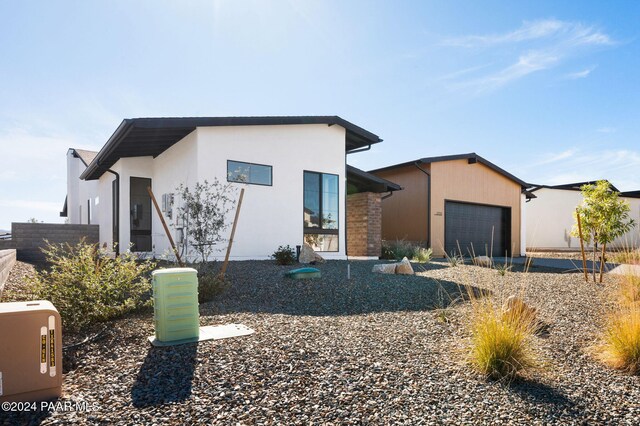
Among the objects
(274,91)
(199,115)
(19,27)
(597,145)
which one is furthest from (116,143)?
(597,145)

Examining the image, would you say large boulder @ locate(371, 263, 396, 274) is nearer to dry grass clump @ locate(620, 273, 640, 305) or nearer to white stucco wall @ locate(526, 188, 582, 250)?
dry grass clump @ locate(620, 273, 640, 305)

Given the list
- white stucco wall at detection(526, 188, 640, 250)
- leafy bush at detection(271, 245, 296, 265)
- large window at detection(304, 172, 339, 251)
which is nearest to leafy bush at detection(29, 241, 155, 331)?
leafy bush at detection(271, 245, 296, 265)

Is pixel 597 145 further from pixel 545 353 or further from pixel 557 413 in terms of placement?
pixel 557 413

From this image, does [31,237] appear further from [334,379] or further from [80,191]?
[334,379]

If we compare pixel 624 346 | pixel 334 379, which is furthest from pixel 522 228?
pixel 334 379

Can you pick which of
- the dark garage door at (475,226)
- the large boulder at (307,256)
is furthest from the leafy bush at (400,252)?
the large boulder at (307,256)

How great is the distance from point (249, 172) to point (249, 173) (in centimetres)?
3

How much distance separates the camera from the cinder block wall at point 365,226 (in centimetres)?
1188

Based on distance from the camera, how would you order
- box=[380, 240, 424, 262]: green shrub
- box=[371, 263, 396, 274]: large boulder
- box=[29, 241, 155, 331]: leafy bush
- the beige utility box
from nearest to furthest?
→ the beige utility box < box=[29, 241, 155, 331]: leafy bush < box=[371, 263, 396, 274]: large boulder < box=[380, 240, 424, 262]: green shrub

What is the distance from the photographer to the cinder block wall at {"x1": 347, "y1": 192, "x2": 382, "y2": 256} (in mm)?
11883

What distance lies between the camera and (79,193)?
58.8 ft

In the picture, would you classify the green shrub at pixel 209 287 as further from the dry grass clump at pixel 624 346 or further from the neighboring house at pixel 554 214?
the neighboring house at pixel 554 214

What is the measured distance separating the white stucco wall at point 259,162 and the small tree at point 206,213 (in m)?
0.23

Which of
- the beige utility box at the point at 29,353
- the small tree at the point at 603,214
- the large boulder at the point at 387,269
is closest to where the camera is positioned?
the beige utility box at the point at 29,353
